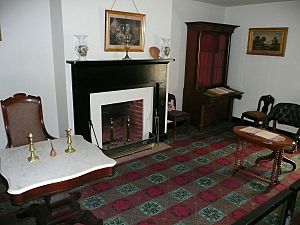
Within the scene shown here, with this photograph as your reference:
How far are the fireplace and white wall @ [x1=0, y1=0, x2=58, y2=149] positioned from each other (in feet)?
1.87

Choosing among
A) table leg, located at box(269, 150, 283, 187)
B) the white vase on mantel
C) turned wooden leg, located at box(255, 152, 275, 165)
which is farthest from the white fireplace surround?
table leg, located at box(269, 150, 283, 187)

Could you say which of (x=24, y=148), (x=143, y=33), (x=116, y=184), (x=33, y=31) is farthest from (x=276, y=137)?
(x=33, y=31)

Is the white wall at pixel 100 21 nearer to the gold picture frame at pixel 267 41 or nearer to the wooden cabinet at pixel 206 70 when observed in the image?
the wooden cabinet at pixel 206 70

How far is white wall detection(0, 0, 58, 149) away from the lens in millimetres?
3380

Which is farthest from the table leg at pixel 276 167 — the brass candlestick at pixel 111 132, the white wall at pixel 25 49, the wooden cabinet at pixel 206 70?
the white wall at pixel 25 49

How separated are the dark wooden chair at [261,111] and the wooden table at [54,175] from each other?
3.50m

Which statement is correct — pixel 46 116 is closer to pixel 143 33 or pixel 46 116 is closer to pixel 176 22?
pixel 143 33

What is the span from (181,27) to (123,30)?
1.67m

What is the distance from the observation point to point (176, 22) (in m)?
5.06

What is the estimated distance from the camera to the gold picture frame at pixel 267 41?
5020 millimetres

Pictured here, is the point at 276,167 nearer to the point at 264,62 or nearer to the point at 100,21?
the point at 264,62

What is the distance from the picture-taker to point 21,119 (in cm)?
300

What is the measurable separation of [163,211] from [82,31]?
2456mm

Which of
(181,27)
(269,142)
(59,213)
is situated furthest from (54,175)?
(181,27)
